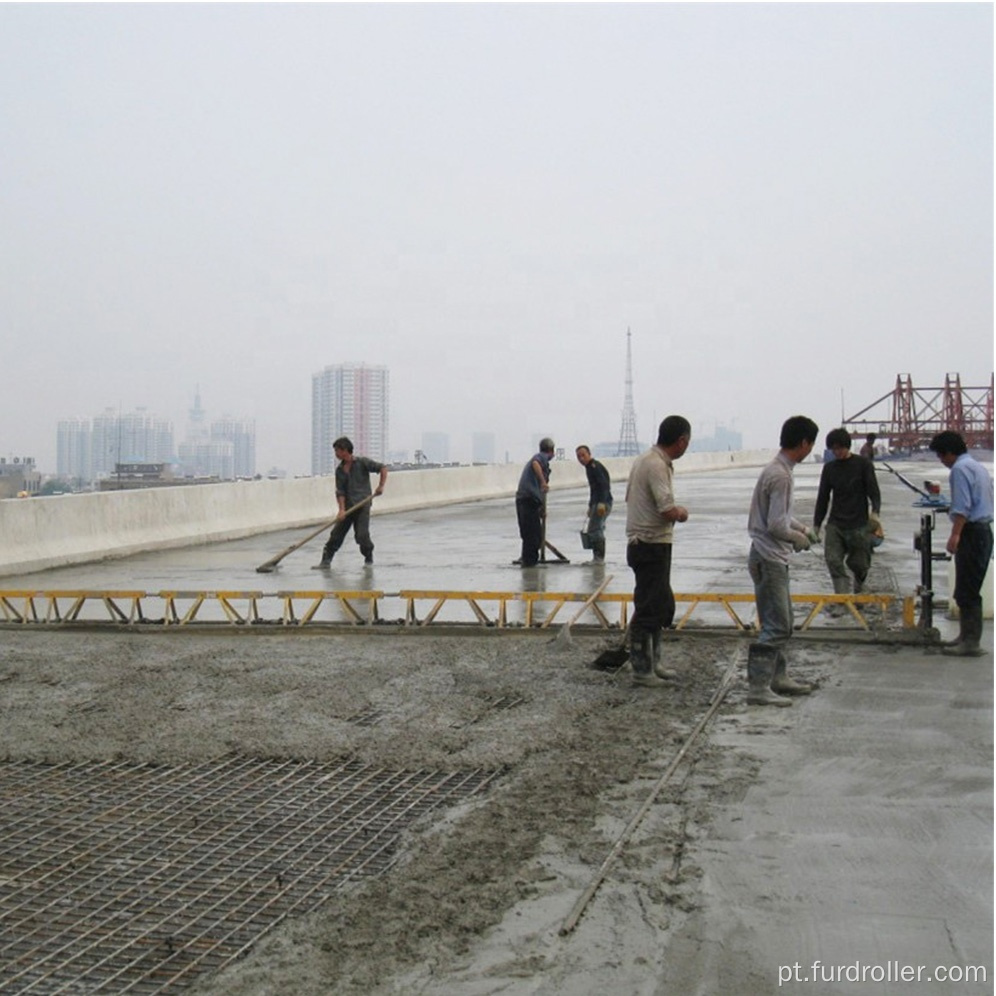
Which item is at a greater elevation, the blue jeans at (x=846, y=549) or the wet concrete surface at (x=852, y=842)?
the blue jeans at (x=846, y=549)

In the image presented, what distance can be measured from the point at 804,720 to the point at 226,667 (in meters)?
4.09

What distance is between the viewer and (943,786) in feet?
21.4

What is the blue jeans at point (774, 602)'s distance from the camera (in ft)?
28.4

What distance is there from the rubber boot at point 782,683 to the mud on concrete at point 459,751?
27 cm

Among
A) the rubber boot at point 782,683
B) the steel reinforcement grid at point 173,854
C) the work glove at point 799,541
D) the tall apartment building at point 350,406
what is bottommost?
the steel reinforcement grid at point 173,854

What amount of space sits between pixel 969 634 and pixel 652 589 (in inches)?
104

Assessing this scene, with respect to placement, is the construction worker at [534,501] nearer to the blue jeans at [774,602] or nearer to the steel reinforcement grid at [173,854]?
the blue jeans at [774,602]

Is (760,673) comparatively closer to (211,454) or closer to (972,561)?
(972,561)

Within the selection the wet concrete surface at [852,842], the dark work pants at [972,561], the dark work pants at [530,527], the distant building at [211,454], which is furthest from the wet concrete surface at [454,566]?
the distant building at [211,454]

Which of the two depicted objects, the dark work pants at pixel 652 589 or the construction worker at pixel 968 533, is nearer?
the dark work pants at pixel 652 589

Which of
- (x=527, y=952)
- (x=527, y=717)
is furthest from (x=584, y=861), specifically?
(x=527, y=717)

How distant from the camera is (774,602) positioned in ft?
28.6

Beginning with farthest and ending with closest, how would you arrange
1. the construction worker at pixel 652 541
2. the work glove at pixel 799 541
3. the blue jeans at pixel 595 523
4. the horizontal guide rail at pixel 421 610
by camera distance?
the blue jeans at pixel 595 523 → the horizontal guide rail at pixel 421 610 → the construction worker at pixel 652 541 → the work glove at pixel 799 541

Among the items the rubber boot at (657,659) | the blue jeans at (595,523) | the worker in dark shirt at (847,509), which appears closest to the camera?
the rubber boot at (657,659)
